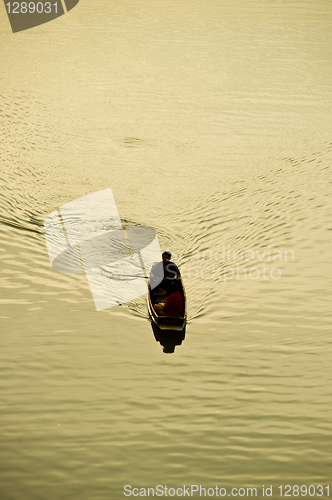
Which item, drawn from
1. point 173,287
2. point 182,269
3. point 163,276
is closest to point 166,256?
point 163,276

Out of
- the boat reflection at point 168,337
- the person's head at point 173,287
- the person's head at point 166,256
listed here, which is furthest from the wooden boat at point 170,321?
the person's head at point 166,256

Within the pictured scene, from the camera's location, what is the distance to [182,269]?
8.77m

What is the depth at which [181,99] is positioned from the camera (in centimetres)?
1644

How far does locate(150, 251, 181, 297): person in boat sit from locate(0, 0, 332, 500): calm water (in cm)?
51

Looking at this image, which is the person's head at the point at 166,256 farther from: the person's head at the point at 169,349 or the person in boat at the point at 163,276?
the person's head at the point at 169,349

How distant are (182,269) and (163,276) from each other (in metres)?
1.22

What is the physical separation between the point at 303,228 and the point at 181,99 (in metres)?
8.48

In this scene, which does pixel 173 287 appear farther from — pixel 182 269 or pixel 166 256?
pixel 182 269

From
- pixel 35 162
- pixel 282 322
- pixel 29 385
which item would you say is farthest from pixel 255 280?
pixel 35 162

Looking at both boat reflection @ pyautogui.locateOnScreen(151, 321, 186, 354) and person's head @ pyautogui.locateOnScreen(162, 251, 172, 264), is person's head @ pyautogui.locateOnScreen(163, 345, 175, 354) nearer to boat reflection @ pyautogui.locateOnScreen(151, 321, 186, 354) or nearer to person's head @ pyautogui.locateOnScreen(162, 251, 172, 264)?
boat reflection @ pyautogui.locateOnScreen(151, 321, 186, 354)

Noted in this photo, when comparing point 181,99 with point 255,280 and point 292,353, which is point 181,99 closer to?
point 255,280

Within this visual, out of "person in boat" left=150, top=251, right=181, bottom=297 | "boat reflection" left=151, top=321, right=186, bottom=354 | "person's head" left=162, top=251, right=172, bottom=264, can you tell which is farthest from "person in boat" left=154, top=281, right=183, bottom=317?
"person's head" left=162, top=251, right=172, bottom=264

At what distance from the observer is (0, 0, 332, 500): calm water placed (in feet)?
18.1

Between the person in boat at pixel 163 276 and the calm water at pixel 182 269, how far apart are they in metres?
0.51
